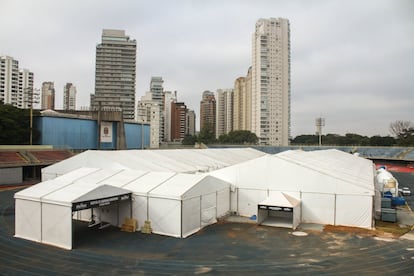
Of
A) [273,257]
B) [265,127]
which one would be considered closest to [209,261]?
[273,257]

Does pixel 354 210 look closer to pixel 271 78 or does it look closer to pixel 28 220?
pixel 28 220

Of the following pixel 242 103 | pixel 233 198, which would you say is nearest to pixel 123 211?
pixel 233 198

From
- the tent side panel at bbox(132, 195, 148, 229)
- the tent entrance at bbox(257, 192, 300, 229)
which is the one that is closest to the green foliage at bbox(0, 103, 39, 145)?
the tent side panel at bbox(132, 195, 148, 229)

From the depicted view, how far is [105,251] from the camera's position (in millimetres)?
15086

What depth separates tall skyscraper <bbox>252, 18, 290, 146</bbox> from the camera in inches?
4697

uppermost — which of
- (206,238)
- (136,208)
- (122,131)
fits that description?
(122,131)

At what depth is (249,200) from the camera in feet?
75.2

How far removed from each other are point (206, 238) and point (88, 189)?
7.08 metres

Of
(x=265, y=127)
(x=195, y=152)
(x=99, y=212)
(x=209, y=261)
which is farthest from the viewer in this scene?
(x=265, y=127)

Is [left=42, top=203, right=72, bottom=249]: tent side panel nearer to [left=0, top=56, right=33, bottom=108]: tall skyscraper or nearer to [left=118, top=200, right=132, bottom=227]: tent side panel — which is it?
[left=118, top=200, right=132, bottom=227]: tent side panel

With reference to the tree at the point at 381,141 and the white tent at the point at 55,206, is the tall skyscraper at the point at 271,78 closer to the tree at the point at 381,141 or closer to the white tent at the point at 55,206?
the tree at the point at 381,141

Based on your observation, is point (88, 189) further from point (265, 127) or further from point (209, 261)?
point (265, 127)

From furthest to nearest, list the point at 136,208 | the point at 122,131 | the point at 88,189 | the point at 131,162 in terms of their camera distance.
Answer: the point at 122,131 < the point at 131,162 < the point at 136,208 < the point at 88,189

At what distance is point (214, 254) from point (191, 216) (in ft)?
13.6
